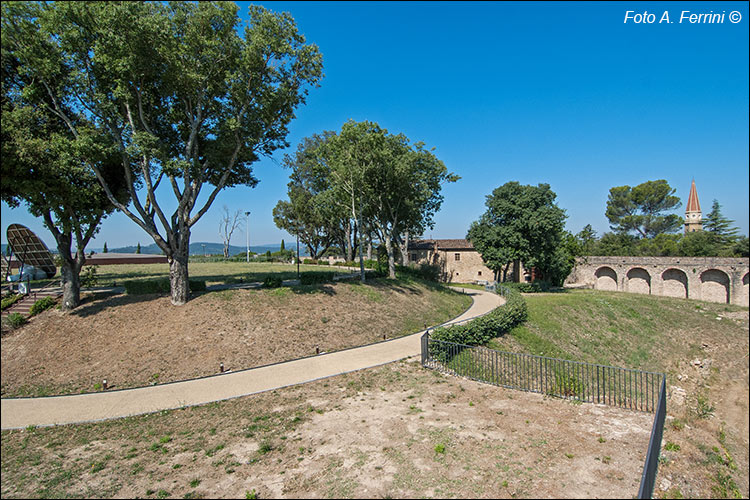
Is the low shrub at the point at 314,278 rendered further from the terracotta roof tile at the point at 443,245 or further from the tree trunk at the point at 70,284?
the terracotta roof tile at the point at 443,245

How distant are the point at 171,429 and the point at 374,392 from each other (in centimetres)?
491

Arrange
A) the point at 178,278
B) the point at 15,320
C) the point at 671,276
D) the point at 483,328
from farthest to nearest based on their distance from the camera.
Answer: the point at 671,276, the point at 483,328, the point at 178,278, the point at 15,320

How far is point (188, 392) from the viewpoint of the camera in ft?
31.7

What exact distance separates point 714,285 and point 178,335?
44.8m

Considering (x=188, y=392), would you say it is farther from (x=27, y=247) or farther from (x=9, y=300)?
(x=27, y=247)

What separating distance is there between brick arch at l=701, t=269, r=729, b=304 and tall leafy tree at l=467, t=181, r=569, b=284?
1422cm

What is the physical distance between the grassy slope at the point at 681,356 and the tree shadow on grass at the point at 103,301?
1522cm

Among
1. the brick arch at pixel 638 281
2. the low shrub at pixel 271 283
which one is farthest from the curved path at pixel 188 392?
the brick arch at pixel 638 281

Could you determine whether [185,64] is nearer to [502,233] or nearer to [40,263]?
[40,263]

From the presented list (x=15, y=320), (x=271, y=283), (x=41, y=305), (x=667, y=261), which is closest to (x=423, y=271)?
(x=271, y=283)

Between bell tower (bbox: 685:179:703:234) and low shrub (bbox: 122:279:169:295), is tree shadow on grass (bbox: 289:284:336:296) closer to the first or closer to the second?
low shrub (bbox: 122:279:169:295)

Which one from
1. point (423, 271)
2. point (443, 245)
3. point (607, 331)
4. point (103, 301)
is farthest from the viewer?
point (443, 245)

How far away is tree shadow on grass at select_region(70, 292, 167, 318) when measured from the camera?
1286cm

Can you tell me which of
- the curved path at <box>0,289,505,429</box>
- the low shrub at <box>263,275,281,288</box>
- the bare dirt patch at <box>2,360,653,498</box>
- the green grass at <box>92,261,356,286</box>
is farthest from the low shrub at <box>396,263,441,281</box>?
the bare dirt patch at <box>2,360,653,498</box>
